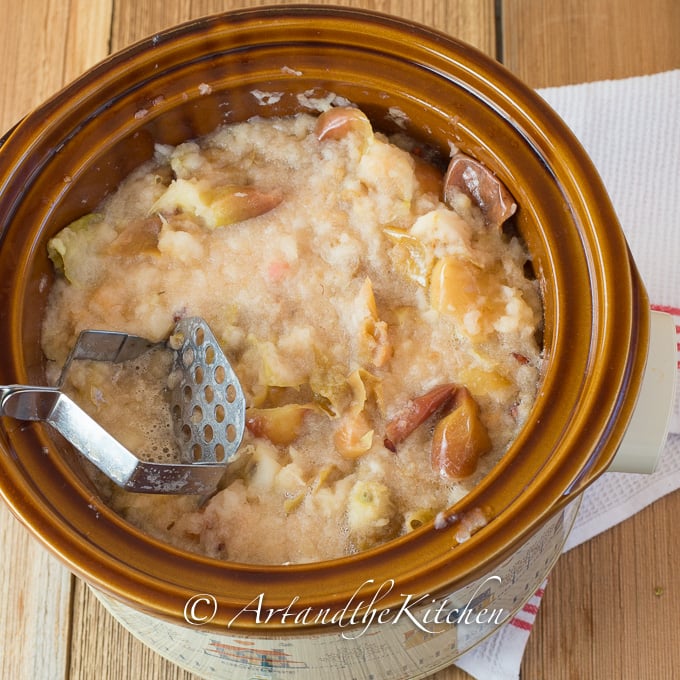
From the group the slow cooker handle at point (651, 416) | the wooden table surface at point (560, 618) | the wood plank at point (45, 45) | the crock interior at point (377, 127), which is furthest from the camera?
the wood plank at point (45, 45)

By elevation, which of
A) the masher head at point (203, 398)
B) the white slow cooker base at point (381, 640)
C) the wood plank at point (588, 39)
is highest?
the wood plank at point (588, 39)

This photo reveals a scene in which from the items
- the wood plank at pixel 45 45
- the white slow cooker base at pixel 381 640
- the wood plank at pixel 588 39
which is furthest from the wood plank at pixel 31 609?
the wood plank at pixel 588 39

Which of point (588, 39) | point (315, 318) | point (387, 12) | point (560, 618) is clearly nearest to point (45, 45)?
point (387, 12)

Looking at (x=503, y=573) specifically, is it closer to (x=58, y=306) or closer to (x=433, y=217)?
(x=433, y=217)

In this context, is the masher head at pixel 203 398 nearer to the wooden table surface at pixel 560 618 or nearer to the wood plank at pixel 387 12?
the wooden table surface at pixel 560 618

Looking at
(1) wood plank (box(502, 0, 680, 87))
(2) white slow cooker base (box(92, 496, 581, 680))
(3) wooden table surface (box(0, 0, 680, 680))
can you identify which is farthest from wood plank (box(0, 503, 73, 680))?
(1) wood plank (box(502, 0, 680, 87))

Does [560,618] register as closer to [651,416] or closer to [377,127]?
[651,416]
